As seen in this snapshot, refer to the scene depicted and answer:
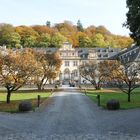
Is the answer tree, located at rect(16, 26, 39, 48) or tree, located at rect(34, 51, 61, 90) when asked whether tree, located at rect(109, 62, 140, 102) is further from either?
tree, located at rect(16, 26, 39, 48)

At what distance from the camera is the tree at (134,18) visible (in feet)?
105

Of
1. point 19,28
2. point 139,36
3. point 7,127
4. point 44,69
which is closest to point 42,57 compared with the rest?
point 44,69

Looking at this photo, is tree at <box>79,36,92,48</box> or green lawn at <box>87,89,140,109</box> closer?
green lawn at <box>87,89,140,109</box>

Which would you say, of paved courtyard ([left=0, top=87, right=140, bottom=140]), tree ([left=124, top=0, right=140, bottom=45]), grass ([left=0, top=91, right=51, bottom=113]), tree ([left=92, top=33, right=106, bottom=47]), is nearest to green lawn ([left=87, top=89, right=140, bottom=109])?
grass ([left=0, top=91, right=51, bottom=113])

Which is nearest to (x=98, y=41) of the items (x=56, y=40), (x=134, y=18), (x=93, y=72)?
(x=56, y=40)

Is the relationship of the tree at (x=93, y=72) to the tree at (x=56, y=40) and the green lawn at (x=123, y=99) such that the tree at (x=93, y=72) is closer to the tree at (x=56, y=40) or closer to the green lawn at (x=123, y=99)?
the green lawn at (x=123, y=99)

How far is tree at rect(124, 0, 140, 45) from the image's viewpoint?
3186cm

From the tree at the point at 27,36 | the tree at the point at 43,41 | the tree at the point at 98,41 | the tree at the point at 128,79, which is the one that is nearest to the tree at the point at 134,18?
the tree at the point at 128,79

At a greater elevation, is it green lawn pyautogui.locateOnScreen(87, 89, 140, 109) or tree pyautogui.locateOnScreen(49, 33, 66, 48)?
tree pyautogui.locateOnScreen(49, 33, 66, 48)

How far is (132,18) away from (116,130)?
13015 mm

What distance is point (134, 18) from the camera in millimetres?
32719

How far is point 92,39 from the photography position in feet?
589

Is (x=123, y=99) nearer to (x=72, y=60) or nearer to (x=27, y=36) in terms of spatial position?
(x=72, y=60)

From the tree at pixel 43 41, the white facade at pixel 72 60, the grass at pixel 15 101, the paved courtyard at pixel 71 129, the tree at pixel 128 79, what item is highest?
the tree at pixel 43 41
